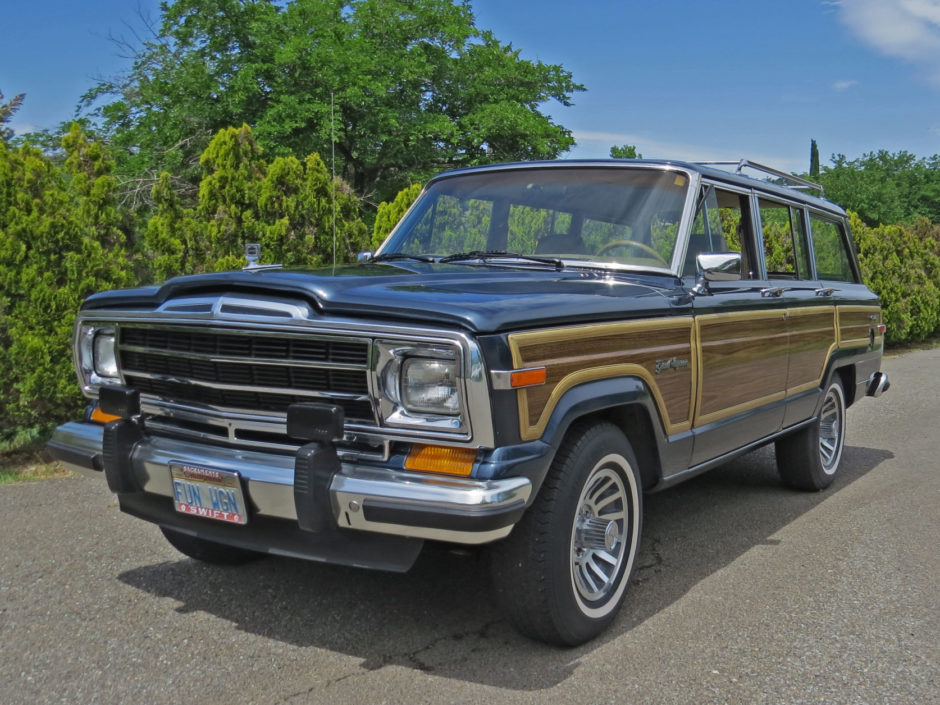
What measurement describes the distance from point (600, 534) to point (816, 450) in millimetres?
2951

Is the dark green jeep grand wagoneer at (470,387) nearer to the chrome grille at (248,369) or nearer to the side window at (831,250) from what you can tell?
the chrome grille at (248,369)

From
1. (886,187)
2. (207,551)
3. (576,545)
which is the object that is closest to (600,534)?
(576,545)

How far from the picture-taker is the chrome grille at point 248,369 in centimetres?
291

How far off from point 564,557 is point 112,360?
2.12 meters

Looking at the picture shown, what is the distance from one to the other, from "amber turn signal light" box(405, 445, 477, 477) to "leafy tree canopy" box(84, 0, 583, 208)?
71.4 ft

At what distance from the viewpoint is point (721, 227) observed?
456 cm

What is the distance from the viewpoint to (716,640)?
336 centimetres

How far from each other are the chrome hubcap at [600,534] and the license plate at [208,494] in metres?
1.22

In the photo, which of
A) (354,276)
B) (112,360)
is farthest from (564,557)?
(112,360)

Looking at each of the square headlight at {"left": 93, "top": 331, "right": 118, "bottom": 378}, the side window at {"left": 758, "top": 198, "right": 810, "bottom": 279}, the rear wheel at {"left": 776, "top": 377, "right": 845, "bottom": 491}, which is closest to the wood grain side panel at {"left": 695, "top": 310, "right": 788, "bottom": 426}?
the side window at {"left": 758, "top": 198, "right": 810, "bottom": 279}

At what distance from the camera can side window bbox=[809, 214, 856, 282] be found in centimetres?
593

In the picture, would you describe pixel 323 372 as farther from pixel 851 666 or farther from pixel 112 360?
pixel 851 666

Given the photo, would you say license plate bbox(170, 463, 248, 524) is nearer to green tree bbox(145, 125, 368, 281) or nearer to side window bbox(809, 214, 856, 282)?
side window bbox(809, 214, 856, 282)

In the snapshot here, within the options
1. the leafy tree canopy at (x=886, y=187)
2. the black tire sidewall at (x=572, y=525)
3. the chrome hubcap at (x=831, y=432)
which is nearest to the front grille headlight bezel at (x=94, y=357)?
the black tire sidewall at (x=572, y=525)
